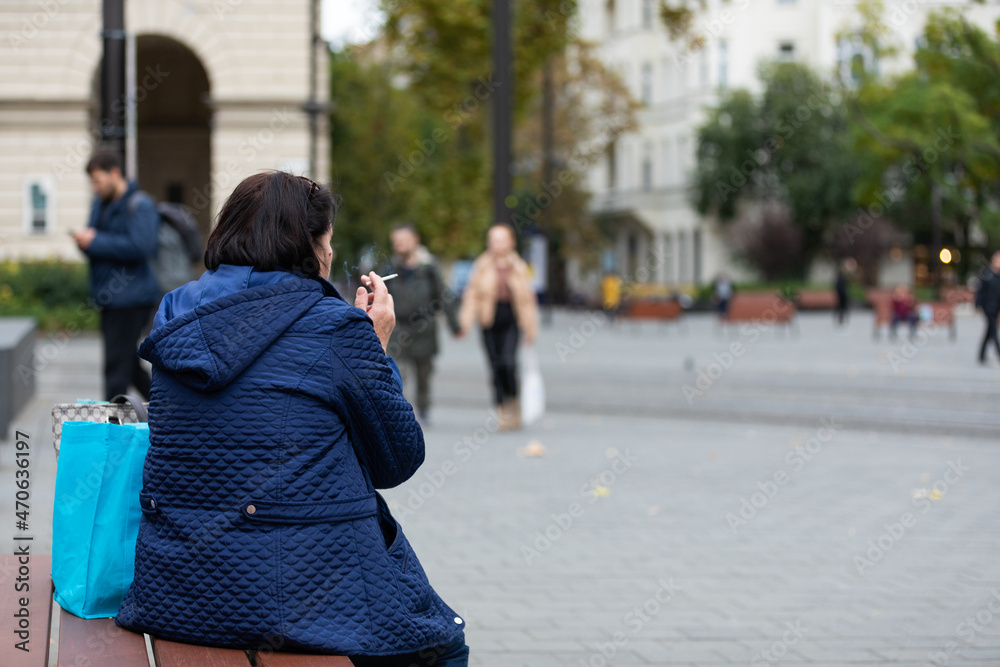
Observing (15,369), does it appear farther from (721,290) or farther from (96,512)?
(721,290)

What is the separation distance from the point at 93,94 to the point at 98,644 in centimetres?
2649

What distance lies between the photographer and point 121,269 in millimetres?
8734

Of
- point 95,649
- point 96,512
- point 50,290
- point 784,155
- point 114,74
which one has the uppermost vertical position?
point 784,155

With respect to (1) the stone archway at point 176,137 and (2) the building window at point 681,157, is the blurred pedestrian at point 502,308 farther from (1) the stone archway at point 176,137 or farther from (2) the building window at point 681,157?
(2) the building window at point 681,157

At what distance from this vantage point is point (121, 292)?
28.6ft

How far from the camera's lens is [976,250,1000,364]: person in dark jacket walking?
21103 mm

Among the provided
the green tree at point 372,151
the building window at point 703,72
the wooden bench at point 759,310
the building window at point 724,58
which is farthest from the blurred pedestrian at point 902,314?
the building window at point 703,72

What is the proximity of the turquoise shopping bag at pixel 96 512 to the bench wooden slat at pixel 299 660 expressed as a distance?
625mm

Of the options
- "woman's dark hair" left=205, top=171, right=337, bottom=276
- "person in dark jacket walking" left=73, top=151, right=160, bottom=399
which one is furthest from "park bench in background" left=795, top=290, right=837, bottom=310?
"woman's dark hair" left=205, top=171, right=337, bottom=276

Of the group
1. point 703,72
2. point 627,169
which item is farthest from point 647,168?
point 703,72

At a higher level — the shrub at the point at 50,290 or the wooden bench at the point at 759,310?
the shrub at the point at 50,290

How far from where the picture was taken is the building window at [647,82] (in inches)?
2512

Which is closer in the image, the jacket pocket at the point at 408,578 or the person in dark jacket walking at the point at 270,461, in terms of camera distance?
the person in dark jacket walking at the point at 270,461

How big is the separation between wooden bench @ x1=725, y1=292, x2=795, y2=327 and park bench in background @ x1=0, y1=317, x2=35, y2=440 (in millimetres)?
21505
